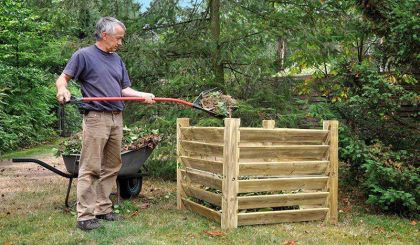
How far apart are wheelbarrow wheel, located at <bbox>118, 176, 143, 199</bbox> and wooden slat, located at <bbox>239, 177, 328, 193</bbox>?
172 cm

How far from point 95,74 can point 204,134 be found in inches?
44.8

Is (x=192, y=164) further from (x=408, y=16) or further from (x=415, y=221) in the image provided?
(x=408, y=16)

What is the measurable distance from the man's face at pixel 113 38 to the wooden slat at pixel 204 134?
3.56ft

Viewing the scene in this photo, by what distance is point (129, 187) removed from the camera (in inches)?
216

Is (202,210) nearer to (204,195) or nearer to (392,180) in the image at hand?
(204,195)

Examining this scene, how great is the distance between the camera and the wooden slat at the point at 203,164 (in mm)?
4259

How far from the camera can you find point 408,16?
491cm

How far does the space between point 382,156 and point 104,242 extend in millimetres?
2898

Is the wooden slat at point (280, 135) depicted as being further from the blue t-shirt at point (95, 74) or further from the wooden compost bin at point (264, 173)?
the blue t-shirt at point (95, 74)

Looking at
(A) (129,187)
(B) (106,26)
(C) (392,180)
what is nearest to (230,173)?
(B) (106,26)

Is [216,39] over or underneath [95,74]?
over

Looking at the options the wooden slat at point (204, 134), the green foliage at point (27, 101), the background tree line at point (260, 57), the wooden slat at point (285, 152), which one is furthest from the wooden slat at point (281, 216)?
the green foliage at point (27, 101)

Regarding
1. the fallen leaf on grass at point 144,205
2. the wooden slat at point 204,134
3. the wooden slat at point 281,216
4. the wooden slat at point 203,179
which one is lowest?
the fallen leaf on grass at point 144,205

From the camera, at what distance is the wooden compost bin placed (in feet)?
13.4
